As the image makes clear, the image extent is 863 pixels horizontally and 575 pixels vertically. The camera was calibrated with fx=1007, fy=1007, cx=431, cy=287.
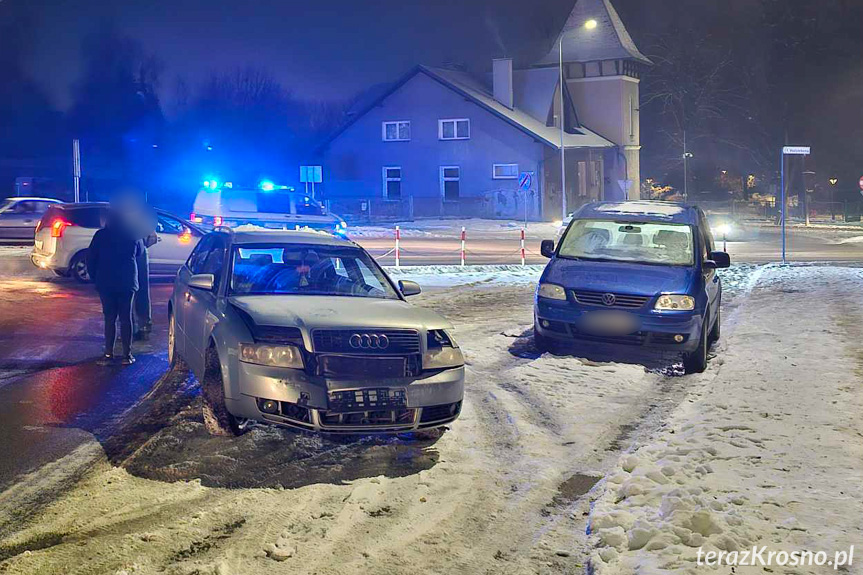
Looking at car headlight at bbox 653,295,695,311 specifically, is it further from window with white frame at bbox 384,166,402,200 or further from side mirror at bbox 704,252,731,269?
window with white frame at bbox 384,166,402,200

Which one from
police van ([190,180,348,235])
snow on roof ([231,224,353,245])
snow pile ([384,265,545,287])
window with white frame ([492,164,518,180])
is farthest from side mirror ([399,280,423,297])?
window with white frame ([492,164,518,180])

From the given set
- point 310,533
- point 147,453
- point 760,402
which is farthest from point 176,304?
point 760,402

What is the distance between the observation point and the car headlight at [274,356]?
23.3 ft

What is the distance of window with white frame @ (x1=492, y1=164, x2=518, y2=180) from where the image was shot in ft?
188

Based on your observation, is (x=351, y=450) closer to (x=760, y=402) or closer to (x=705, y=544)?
(x=705, y=544)

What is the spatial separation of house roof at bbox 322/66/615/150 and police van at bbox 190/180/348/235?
29491mm

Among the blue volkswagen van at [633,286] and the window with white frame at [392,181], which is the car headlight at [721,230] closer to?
the window with white frame at [392,181]

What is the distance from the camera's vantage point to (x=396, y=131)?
5994 centimetres

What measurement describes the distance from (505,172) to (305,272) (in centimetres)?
4971

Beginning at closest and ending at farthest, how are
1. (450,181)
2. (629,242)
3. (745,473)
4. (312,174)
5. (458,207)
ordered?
(745,473) → (629,242) → (312,174) → (458,207) → (450,181)

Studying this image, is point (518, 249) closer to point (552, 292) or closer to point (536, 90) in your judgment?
point (552, 292)

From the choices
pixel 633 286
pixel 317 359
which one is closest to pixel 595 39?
pixel 633 286

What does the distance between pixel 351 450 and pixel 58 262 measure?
14133 mm

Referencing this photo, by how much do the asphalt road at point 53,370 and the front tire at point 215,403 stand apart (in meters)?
1.00
